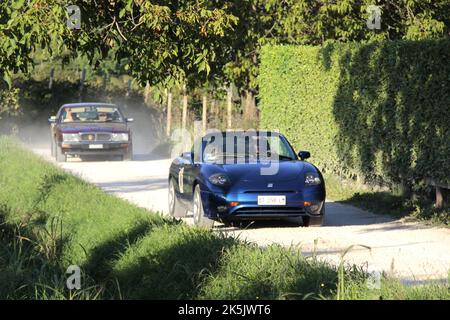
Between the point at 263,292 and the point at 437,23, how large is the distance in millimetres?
17706

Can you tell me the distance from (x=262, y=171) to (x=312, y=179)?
0.73 meters

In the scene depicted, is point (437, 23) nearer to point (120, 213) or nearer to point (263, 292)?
point (120, 213)

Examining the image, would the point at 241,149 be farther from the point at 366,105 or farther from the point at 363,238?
the point at 366,105

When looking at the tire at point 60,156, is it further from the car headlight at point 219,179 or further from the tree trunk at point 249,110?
the car headlight at point 219,179

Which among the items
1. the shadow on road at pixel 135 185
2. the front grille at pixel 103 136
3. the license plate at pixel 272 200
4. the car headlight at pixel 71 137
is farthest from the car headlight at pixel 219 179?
the front grille at pixel 103 136

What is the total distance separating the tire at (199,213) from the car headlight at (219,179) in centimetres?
37

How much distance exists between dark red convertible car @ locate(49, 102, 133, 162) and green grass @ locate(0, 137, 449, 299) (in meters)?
13.3

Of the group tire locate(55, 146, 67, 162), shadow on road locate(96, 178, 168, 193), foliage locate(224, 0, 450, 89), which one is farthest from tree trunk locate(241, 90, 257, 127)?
shadow on road locate(96, 178, 168, 193)

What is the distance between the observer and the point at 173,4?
13805 mm

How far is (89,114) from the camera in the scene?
1307 inches

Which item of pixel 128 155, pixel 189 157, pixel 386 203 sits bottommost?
pixel 128 155

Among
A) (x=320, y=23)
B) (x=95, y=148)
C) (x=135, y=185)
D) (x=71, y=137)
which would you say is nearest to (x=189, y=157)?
(x=135, y=185)

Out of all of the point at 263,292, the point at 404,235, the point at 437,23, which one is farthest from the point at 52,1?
the point at 437,23
